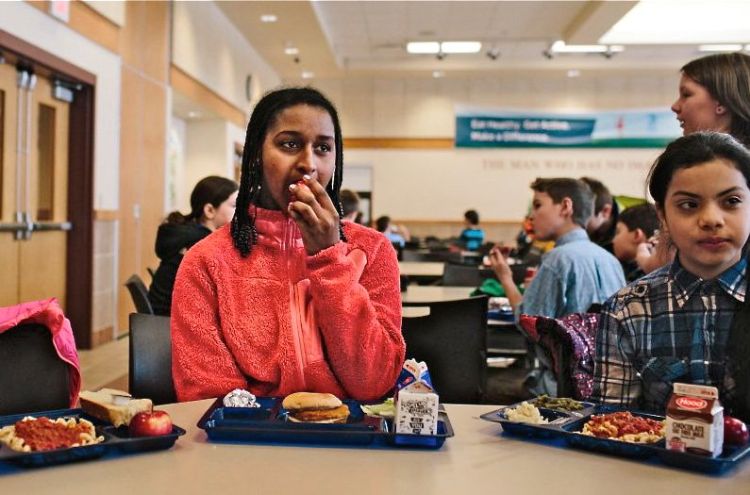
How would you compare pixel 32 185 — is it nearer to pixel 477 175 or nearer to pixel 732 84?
pixel 732 84

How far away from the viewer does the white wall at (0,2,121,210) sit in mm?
5071

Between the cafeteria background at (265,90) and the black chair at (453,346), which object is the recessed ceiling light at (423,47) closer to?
the cafeteria background at (265,90)

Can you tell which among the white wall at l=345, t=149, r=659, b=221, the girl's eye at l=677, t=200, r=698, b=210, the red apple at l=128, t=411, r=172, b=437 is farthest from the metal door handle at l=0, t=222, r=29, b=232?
the white wall at l=345, t=149, r=659, b=221

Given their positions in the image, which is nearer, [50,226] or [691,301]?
[691,301]

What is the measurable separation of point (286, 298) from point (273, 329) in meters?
0.07

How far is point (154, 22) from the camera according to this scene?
24.0 ft

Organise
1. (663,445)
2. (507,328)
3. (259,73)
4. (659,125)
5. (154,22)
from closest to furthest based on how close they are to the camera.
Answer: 1. (663,445)
2. (507,328)
3. (154,22)
4. (259,73)
5. (659,125)

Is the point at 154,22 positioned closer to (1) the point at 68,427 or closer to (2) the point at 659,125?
(1) the point at 68,427

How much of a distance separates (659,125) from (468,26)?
5.47 metres

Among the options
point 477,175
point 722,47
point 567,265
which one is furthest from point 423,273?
point 477,175

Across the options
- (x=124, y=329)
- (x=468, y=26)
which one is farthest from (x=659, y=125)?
(x=124, y=329)

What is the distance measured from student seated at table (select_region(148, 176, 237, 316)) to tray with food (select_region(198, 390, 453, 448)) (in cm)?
183

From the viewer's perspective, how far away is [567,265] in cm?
321

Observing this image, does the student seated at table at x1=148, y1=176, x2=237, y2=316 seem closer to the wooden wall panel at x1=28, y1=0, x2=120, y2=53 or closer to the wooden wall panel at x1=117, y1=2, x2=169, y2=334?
the wooden wall panel at x1=28, y1=0, x2=120, y2=53
